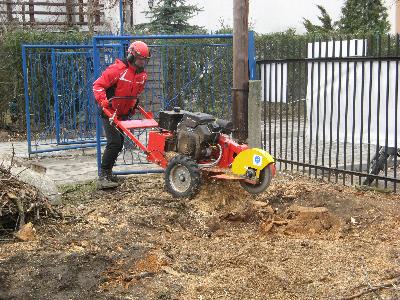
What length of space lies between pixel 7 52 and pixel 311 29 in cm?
1464

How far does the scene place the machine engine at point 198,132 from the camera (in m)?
6.63

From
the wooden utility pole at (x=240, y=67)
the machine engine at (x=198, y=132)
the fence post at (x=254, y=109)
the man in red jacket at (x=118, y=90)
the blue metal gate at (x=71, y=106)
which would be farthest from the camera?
the blue metal gate at (x=71, y=106)

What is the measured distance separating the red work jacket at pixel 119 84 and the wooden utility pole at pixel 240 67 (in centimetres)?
135

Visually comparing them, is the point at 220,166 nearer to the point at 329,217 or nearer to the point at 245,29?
the point at 329,217

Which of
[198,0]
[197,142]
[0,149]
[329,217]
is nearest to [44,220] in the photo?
[197,142]

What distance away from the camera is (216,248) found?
532cm

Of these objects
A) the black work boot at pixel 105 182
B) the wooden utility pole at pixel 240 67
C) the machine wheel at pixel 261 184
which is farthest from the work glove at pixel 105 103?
the machine wheel at pixel 261 184

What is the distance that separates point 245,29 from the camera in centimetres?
788

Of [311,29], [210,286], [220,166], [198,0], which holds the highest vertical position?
[198,0]

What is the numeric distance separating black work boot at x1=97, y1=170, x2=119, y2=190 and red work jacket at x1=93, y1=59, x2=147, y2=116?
872 mm

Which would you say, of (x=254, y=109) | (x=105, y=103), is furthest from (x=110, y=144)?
(x=254, y=109)

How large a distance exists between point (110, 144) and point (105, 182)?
0.53m

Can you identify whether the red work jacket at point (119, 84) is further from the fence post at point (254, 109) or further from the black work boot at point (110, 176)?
the fence post at point (254, 109)

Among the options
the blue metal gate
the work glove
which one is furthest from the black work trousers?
the blue metal gate
